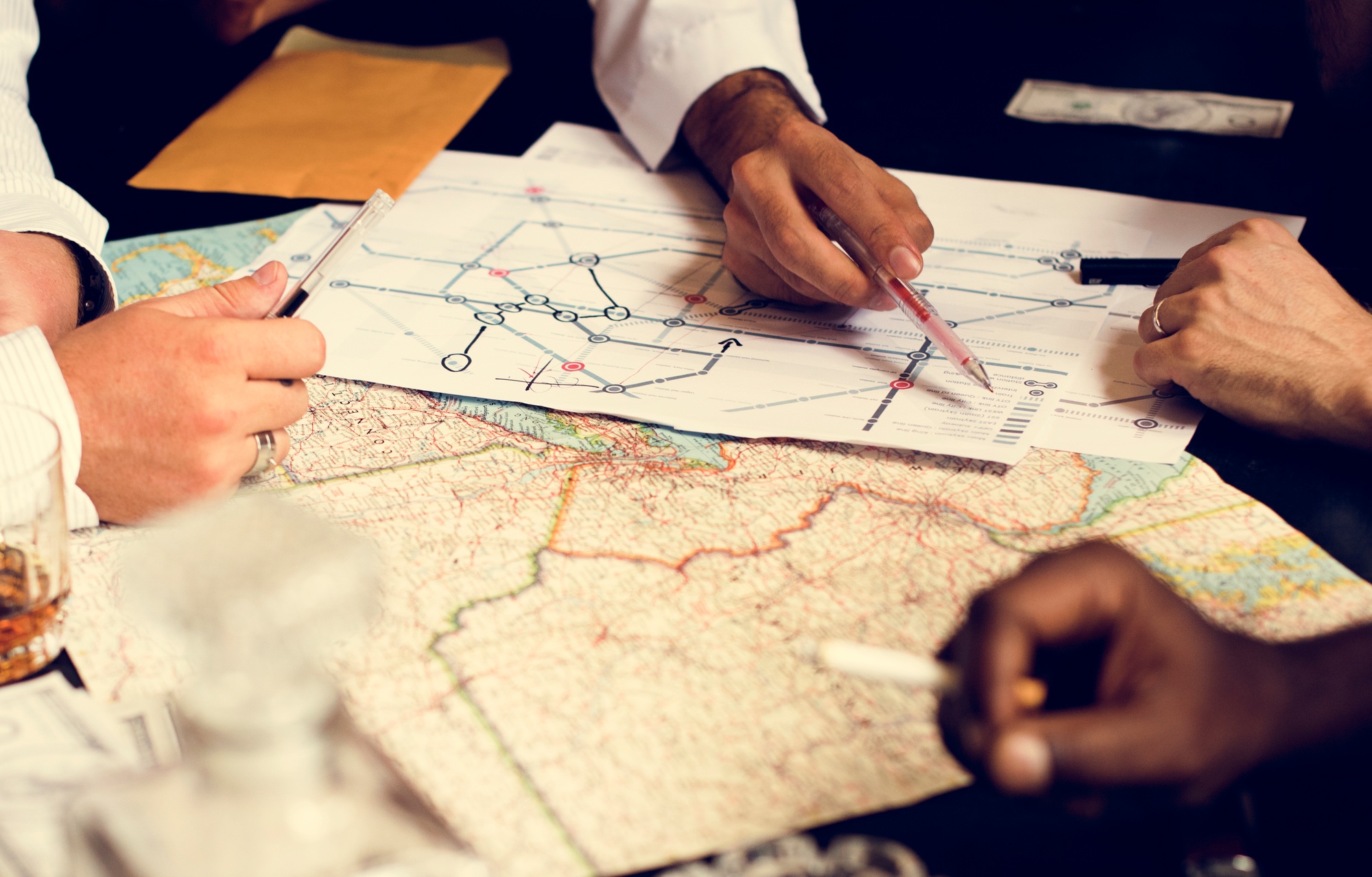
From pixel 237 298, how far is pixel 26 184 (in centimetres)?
35

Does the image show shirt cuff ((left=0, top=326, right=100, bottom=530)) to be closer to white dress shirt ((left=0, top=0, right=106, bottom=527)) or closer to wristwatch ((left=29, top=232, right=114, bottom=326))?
white dress shirt ((left=0, top=0, right=106, bottom=527))

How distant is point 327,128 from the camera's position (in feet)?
4.19

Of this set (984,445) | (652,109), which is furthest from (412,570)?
(652,109)

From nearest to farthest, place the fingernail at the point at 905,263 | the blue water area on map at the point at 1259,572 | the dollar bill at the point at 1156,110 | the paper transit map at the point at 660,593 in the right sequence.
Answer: the paper transit map at the point at 660,593
the blue water area on map at the point at 1259,572
the fingernail at the point at 905,263
the dollar bill at the point at 1156,110

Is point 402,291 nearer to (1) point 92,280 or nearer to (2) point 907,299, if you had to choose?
(1) point 92,280

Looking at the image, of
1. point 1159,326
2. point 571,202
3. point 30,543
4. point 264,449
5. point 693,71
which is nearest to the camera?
point 30,543

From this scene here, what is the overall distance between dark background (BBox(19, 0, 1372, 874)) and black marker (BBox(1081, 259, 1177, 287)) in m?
0.17

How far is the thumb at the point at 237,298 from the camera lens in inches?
29.6

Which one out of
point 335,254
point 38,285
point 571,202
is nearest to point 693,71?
point 571,202

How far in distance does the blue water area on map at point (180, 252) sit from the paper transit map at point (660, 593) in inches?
10.6

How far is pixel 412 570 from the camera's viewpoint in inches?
26.0

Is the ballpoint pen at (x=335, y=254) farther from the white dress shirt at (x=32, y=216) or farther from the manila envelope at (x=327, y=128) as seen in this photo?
the manila envelope at (x=327, y=128)

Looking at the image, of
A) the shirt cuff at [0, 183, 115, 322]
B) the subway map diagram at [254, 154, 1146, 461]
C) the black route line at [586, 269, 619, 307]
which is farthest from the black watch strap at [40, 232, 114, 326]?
the black route line at [586, 269, 619, 307]

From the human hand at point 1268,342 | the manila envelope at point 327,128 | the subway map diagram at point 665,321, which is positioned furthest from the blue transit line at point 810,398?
the manila envelope at point 327,128
